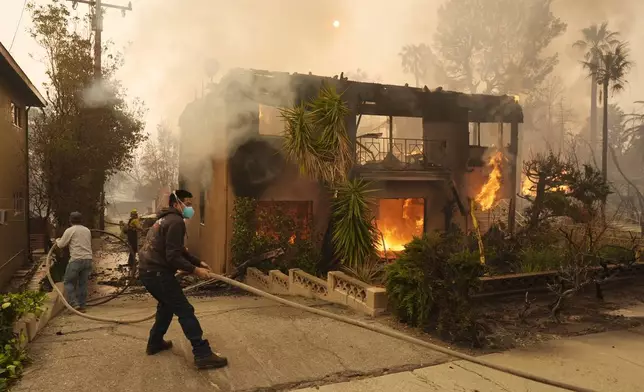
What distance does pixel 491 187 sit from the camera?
44.1 feet

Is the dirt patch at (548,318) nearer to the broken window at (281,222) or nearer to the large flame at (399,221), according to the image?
the broken window at (281,222)

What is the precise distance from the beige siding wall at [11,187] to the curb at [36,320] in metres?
4.70

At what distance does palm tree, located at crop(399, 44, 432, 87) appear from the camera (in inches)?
1523

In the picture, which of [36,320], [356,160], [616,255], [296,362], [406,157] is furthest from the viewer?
[406,157]

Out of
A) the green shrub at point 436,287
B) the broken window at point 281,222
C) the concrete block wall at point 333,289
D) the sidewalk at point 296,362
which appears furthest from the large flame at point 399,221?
the sidewalk at point 296,362

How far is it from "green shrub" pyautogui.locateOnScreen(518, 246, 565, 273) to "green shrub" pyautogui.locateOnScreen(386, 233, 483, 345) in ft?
11.8

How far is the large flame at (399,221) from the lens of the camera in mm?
13555

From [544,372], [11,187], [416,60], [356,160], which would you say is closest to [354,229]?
[356,160]

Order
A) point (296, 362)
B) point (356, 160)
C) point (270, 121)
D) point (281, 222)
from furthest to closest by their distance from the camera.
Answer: point (270, 121), point (356, 160), point (281, 222), point (296, 362)

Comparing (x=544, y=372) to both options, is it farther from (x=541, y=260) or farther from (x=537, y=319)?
(x=541, y=260)

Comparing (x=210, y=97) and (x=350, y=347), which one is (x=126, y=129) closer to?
(x=210, y=97)

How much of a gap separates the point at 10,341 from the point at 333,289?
4466 mm

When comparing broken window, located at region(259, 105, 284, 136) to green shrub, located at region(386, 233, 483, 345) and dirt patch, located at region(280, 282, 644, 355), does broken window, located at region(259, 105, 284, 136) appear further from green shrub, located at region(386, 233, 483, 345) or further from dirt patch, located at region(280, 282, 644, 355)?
green shrub, located at region(386, 233, 483, 345)

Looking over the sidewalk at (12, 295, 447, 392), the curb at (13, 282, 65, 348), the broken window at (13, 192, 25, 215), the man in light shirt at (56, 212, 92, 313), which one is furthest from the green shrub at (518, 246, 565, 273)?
the broken window at (13, 192, 25, 215)
